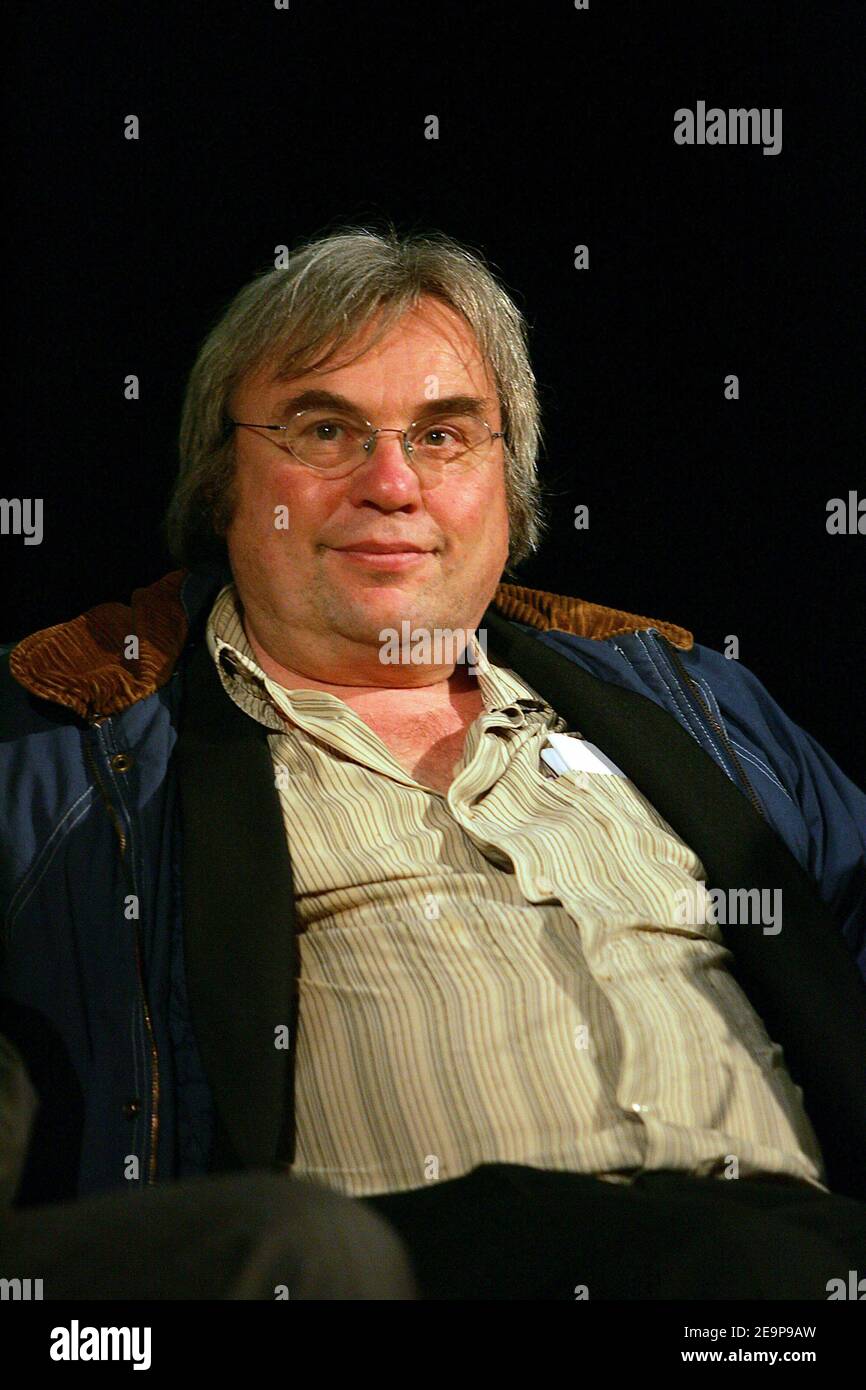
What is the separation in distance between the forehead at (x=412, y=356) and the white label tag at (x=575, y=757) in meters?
0.55

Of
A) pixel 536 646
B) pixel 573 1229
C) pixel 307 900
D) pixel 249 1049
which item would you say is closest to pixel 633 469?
pixel 536 646

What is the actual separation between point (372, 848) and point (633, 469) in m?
1.08

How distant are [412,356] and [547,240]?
0.52 m

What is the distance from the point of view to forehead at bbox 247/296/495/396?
2.32m

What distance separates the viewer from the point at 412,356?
7.70ft

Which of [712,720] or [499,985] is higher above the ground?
[712,720]

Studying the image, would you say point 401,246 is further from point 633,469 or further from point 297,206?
point 633,469

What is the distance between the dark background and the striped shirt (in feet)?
2.20

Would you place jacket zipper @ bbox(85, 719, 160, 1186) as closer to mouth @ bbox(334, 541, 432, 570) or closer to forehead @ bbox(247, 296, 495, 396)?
mouth @ bbox(334, 541, 432, 570)

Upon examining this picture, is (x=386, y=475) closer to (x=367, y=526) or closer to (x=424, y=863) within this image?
(x=367, y=526)

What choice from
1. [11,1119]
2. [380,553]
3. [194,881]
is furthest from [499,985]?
[380,553]

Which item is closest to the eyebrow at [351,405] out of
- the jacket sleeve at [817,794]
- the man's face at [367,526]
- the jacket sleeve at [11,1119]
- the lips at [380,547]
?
the man's face at [367,526]

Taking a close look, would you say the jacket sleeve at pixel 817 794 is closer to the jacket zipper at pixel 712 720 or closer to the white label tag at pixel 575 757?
the jacket zipper at pixel 712 720

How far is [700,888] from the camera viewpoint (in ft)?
6.89
